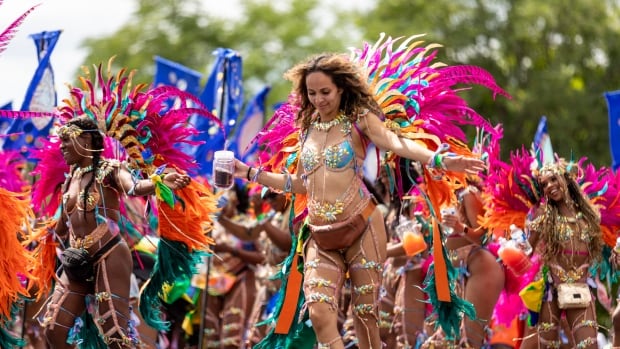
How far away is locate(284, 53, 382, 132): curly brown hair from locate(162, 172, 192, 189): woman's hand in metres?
0.85

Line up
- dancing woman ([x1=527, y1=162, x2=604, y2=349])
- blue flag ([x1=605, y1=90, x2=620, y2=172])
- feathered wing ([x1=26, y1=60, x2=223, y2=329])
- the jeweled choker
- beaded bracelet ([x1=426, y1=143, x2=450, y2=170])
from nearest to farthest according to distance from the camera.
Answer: beaded bracelet ([x1=426, y1=143, x2=450, y2=170]), the jeweled choker, feathered wing ([x1=26, y1=60, x2=223, y2=329]), dancing woman ([x1=527, y1=162, x2=604, y2=349]), blue flag ([x1=605, y1=90, x2=620, y2=172])

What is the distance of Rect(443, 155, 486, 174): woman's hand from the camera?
7891mm

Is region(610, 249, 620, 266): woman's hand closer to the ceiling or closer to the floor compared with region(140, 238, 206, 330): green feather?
closer to the ceiling

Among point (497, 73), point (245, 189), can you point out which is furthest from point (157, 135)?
point (497, 73)

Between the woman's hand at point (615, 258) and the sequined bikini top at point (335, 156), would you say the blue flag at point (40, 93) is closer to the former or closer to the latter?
the sequined bikini top at point (335, 156)

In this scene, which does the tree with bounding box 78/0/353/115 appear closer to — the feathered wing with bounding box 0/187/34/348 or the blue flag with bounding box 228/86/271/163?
the blue flag with bounding box 228/86/271/163

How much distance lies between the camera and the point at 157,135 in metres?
10.2

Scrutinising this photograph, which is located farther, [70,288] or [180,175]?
[70,288]

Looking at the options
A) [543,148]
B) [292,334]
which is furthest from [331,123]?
[543,148]

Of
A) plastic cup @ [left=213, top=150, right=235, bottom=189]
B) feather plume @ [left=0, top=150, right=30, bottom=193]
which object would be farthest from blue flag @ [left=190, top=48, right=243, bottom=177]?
plastic cup @ [left=213, top=150, right=235, bottom=189]

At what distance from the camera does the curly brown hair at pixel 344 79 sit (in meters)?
8.66

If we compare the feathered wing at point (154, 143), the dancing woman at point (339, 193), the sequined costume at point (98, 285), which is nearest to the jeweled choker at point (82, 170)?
the sequined costume at point (98, 285)

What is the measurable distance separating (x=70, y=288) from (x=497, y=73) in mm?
21785

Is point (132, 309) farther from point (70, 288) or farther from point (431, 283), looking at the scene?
point (431, 283)
